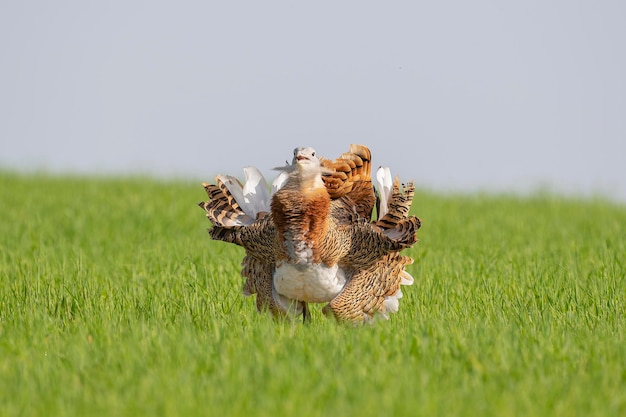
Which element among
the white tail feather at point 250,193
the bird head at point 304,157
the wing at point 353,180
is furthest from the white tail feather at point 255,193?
the bird head at point 304,157

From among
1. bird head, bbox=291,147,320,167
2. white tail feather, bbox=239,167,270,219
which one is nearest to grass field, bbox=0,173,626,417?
white tail feather, bbox=239,167,270,219

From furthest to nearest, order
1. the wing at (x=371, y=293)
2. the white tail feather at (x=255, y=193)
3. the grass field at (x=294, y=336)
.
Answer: the white tail feather at (x=255, y=193) < the wing at (x=371, y=293) < the grass field at (x=294, y=336)

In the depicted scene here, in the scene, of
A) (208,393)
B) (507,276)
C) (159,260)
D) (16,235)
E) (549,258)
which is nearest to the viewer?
(208,393)

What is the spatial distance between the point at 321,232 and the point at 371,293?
647mm

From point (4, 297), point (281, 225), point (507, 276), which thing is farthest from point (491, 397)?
point (4, 297)

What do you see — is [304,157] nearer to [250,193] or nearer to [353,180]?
[353,180]

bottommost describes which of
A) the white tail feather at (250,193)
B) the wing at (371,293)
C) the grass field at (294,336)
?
the grass field at (294,336)

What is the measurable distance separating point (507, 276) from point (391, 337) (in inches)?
109

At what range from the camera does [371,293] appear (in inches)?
237

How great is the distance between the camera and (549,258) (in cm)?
931

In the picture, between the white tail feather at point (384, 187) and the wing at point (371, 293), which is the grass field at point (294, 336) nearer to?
the wing at point (371, 293)

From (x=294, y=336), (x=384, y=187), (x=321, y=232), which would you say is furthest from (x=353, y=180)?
(x=294, y=336)

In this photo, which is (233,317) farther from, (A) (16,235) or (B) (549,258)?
(A) (16,235)

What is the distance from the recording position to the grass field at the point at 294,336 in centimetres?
459
